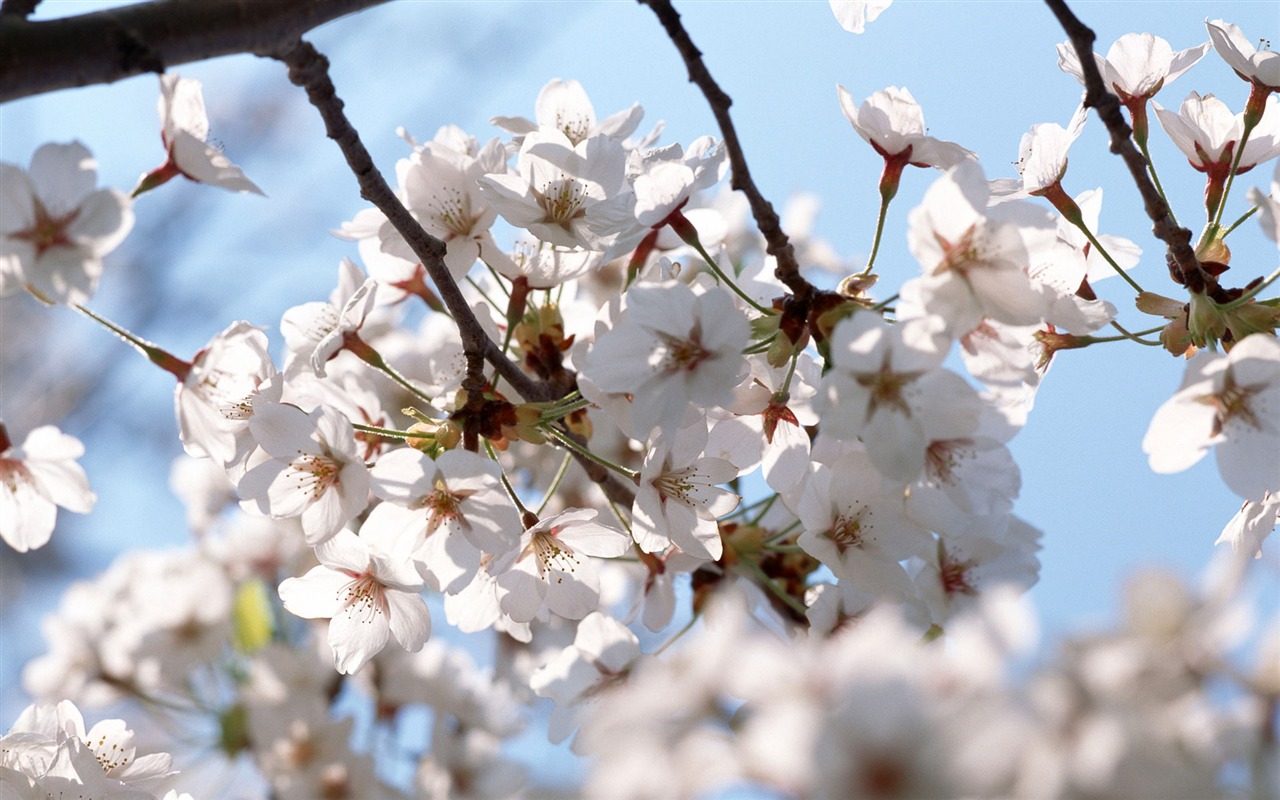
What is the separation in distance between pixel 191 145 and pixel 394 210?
10.4 inches

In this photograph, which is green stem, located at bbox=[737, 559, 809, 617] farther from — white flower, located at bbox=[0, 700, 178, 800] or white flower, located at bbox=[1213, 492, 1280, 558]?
white flower, located at bbox=[0, 700, 178, 800]

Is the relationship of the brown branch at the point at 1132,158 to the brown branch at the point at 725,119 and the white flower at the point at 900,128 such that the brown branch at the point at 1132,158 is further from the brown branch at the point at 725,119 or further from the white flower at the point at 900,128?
the brown branch at the point at 725,119

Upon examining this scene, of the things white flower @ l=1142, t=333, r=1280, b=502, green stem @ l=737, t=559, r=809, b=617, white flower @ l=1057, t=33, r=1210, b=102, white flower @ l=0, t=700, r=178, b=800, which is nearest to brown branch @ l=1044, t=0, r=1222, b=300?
white flower @ l=1142, t=333, r=1280, b=502

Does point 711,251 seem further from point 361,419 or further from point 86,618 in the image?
point 86,618

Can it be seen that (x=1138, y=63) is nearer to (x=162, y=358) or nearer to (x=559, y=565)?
Answer: (x=559, y=565)

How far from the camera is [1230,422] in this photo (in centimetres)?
127

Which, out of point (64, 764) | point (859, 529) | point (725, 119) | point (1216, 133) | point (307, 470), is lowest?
point (64, 764)

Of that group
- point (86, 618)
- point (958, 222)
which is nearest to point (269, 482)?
point (958, 222)

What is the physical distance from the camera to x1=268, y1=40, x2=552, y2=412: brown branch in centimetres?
125

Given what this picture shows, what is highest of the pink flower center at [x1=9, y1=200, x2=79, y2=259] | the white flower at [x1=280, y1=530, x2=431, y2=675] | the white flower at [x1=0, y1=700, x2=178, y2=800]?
the pink flower center at [x1=9, y1=200, x2=79, y2=259]

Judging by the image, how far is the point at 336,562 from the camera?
1.48m

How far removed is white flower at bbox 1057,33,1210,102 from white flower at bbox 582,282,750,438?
0.80 m

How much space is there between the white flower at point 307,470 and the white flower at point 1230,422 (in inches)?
41.2

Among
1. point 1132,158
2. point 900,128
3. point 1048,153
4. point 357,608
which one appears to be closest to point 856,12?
point 900,128
